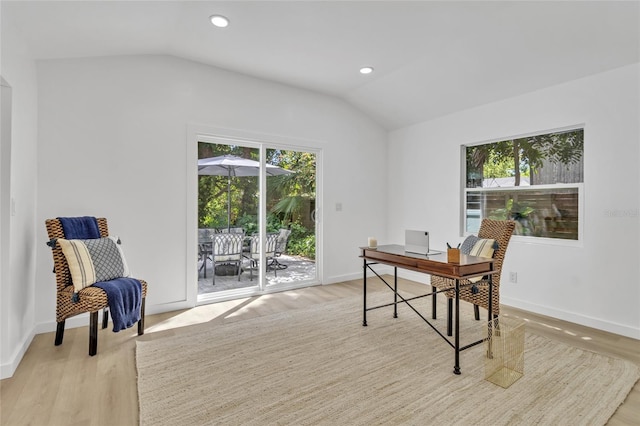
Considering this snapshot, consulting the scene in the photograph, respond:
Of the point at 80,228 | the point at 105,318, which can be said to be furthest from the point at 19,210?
the point at 105,318

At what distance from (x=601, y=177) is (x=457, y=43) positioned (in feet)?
6.31

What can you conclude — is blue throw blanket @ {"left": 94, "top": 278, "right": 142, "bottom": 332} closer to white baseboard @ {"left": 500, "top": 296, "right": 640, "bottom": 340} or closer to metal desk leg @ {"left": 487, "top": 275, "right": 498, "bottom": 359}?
metal desk leg @ {"left": 487, "top": 275, "right": 498, "bottom": 359}

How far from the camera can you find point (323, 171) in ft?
16.3

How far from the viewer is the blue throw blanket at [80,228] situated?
112 inches

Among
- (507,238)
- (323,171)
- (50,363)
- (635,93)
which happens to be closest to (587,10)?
(635,93)

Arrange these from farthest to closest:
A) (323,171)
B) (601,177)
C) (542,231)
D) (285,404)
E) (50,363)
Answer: (323,171)
(542,231)
(601,177)
(50,363)
(285,404)

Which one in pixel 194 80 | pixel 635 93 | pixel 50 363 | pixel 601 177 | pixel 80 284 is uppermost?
pixel 194 80

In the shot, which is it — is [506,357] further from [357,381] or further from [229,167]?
[229,167]

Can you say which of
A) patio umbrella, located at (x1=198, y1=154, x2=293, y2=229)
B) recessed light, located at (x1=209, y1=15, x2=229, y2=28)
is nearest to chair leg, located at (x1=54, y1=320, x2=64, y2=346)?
patio umbrella, located at (x1=198, y1=154, x2=293, y2=229)

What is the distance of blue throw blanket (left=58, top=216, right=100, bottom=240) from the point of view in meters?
2.84

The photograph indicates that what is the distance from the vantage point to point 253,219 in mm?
4445

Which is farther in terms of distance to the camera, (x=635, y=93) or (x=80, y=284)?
(x=635, y=93)

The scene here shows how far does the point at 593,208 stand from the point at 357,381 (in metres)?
2.91

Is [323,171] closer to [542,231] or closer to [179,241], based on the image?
[179,241]
